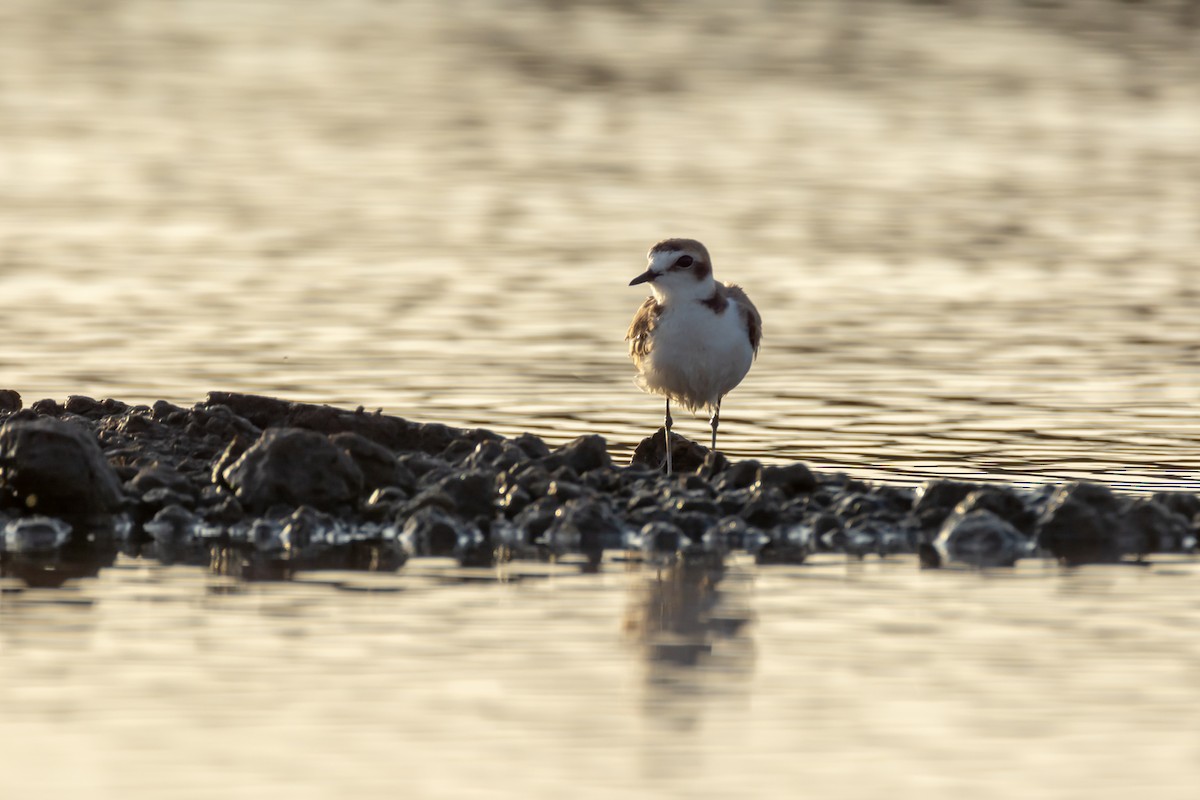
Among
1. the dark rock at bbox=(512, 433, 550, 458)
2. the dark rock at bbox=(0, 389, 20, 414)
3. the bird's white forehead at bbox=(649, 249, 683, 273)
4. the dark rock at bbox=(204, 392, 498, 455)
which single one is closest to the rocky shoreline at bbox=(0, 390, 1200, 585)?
the dark rock at bbox=(512, 433, 550, 458)

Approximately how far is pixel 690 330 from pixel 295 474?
333cm

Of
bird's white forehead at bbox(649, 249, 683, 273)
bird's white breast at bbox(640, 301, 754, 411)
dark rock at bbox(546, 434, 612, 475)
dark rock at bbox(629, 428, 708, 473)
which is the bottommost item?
dark rock at bbox(546, 434, 612, 475)

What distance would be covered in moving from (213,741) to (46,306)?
570 inches

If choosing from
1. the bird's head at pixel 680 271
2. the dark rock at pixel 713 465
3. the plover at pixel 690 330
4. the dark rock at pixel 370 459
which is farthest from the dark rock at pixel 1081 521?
the dark rock at pixel 370 459

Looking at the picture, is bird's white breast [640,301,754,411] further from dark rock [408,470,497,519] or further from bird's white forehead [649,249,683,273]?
dark rock [408,470,497,519]

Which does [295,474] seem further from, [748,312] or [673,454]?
[748,312]

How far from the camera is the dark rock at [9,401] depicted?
54.5 feet

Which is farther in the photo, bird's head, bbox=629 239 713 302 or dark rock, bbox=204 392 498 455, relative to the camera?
bird's head, bbox=629 239 713 302

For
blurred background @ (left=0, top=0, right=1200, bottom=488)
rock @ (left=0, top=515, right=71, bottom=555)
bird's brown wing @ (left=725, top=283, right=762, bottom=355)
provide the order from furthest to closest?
blurred background @ (left=0, top=0, right=1200, bottom=488) → bird's brown wing @ (left=725, top=283, right=762, bottom=355) → rock @ (left=0, top=515, right=71, bottom=555)

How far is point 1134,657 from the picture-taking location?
10.9 metres

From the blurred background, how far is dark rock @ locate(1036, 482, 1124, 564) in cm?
212

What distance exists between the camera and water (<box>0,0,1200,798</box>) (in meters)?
9.52

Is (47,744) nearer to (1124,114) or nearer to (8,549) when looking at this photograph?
(8,549)

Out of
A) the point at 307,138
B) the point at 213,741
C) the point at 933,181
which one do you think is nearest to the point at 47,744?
the point at 213,741
